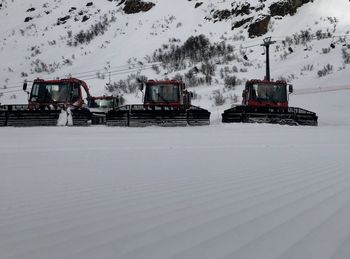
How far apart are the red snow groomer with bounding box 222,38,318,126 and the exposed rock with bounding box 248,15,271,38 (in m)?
20.3

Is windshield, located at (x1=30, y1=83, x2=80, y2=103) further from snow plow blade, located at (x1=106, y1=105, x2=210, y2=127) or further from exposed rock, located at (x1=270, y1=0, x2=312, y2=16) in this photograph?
exposed rock, located at (x1=270, y1=0, x2=312, y2=16)

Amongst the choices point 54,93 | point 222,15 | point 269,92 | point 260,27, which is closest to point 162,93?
point 269,92

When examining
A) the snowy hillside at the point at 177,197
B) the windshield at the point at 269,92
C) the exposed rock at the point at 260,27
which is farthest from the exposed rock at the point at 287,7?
the windshield at the point at 269,92

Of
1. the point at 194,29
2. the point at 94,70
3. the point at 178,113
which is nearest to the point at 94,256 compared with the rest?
the point at 178,113

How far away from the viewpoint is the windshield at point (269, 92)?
62.7 feet

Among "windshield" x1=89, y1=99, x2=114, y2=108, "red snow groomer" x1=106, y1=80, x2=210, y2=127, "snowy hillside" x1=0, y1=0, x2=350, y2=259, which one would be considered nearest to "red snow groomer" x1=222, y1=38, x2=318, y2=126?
"snowy hillside" x1=0, y1=0, x2=350, y2=259

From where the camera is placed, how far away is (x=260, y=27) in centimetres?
3875

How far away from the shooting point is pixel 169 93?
19.1 metres

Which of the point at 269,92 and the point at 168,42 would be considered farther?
the point at 168,42

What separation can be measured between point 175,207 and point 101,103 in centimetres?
1966

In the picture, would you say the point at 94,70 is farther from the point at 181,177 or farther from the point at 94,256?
the point at 94,256

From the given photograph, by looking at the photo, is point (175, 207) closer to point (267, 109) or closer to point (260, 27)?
point (267, 109)

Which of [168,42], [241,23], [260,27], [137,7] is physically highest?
[137,7]

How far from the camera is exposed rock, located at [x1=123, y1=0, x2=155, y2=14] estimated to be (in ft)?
155
